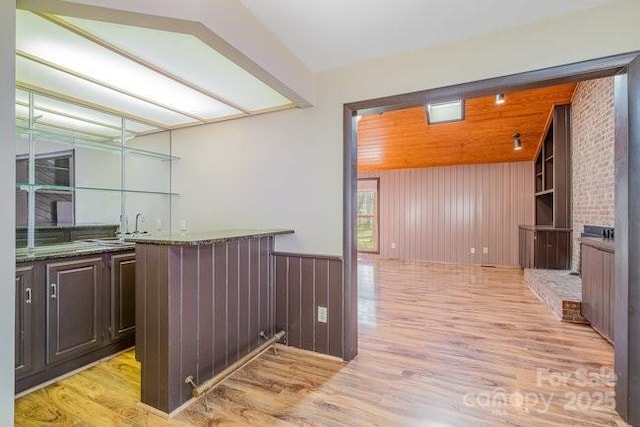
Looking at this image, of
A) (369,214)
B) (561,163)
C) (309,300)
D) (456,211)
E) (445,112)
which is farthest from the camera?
(369,214)

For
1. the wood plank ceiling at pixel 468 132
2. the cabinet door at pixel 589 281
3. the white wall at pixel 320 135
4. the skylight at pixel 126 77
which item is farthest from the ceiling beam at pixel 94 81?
the cabinet door at pixel 589 281

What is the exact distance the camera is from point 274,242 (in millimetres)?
2752

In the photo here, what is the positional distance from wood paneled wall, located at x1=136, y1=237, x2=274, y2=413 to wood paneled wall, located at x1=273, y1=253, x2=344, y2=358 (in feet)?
1.27

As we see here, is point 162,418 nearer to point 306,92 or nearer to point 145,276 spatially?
point 145,276

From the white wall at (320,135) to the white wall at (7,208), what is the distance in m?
1.77

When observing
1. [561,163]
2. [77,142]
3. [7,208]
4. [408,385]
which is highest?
[561,163]

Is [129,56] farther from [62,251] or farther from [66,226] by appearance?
[66,226]

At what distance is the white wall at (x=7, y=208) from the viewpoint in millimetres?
1164

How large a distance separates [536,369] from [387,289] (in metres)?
2.46

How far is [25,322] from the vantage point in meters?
1.93

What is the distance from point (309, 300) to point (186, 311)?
1.02 meters

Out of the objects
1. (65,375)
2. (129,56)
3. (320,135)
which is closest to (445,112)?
(320,135)

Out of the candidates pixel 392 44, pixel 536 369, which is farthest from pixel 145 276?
pixel 536 369

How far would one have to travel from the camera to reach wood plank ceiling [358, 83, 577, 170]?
4.02m
